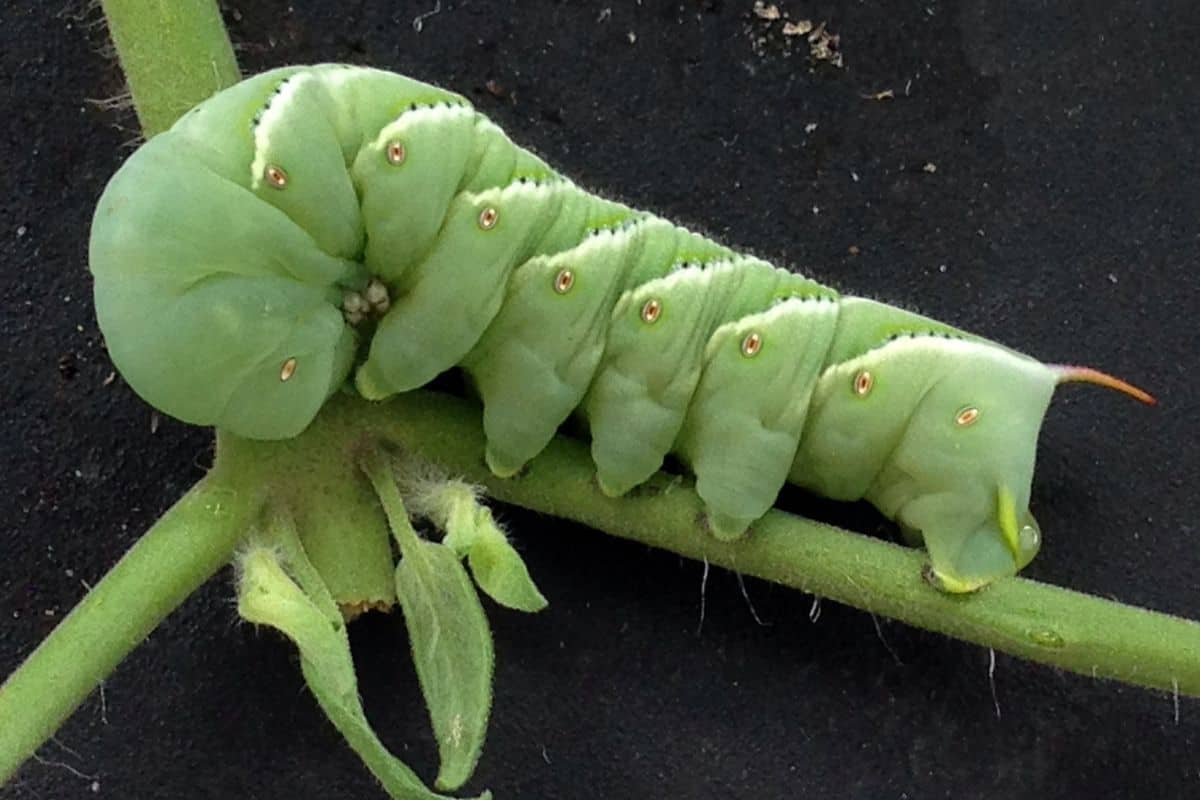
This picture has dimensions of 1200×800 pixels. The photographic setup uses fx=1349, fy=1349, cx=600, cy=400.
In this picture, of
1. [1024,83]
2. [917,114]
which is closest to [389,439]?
[917,114]

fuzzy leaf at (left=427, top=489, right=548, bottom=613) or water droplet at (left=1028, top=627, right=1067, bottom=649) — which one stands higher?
fuzzy leaf at (left=427, top=489, right=548, bottom=613)

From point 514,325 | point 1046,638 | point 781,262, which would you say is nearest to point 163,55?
point 514,325

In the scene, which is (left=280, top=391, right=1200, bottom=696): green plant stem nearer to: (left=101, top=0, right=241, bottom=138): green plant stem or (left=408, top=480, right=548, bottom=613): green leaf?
(left=408, top=480, right=548, bottom=613): green leaf

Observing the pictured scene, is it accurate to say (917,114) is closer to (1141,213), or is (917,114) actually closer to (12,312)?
(1141,213)

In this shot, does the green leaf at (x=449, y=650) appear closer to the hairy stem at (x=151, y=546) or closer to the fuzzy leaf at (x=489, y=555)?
the fuzzy leaf at (x=489, y=555)

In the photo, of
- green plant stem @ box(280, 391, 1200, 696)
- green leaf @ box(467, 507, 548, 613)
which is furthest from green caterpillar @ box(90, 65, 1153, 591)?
green leaf @ box(467, 507, 548, 613)
